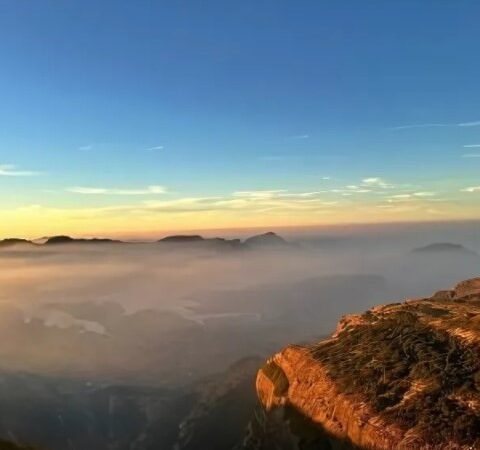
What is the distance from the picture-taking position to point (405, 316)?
162 m

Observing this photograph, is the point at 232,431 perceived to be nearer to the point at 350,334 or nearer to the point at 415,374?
the point at 350,334

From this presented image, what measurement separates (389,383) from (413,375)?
21.0ft

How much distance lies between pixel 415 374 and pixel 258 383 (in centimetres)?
7089

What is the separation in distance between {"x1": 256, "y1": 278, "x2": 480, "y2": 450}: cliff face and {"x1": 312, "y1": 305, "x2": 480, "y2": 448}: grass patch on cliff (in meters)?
0.21

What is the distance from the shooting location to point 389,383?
12325 cm

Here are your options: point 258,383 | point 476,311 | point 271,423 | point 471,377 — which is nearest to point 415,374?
point 471,377

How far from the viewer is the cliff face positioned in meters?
104

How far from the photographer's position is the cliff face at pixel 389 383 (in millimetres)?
104250

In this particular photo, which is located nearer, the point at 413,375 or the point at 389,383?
the point at 389,383

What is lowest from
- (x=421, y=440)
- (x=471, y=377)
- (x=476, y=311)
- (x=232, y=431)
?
(x=232, y=431)

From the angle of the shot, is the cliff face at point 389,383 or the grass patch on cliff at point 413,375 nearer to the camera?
the grass patch on cliff at point 413,375

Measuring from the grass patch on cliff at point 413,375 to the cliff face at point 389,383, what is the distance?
0.69ft

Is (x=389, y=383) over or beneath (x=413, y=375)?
beneath

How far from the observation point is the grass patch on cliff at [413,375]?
102294mm
